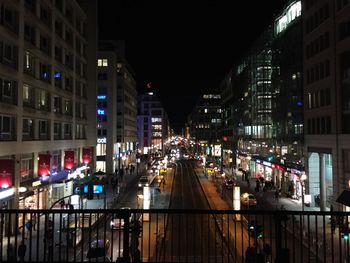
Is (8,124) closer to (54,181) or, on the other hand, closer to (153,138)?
(54,181)

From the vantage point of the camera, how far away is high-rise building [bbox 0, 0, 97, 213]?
29.5 m

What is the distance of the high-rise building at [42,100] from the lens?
29469mm

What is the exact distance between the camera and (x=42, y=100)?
38125 mm

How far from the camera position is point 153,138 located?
17688cm

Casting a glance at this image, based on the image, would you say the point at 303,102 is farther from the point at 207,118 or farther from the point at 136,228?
the point at 207,118

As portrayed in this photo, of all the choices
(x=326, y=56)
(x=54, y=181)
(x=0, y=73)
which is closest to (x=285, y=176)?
(x=326, y=56)


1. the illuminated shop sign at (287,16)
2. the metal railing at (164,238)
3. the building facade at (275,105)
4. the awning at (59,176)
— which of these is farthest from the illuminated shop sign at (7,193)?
the illuminated shop sign at (287,16)

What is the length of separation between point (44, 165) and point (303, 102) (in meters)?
30.4

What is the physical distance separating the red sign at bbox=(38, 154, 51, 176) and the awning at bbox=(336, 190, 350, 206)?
26860mm

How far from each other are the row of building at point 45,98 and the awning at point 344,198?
2693 cm

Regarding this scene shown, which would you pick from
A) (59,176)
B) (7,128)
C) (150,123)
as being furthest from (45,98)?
(150,123)

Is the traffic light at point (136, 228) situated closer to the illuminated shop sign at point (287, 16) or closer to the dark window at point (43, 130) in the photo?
the dark window at point (43, 130)

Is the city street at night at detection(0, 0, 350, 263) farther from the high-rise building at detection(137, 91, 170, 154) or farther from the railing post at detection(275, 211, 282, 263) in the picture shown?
the high-rise building at detection(137, 91, 170, 154)

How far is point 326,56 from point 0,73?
30.2 meters
